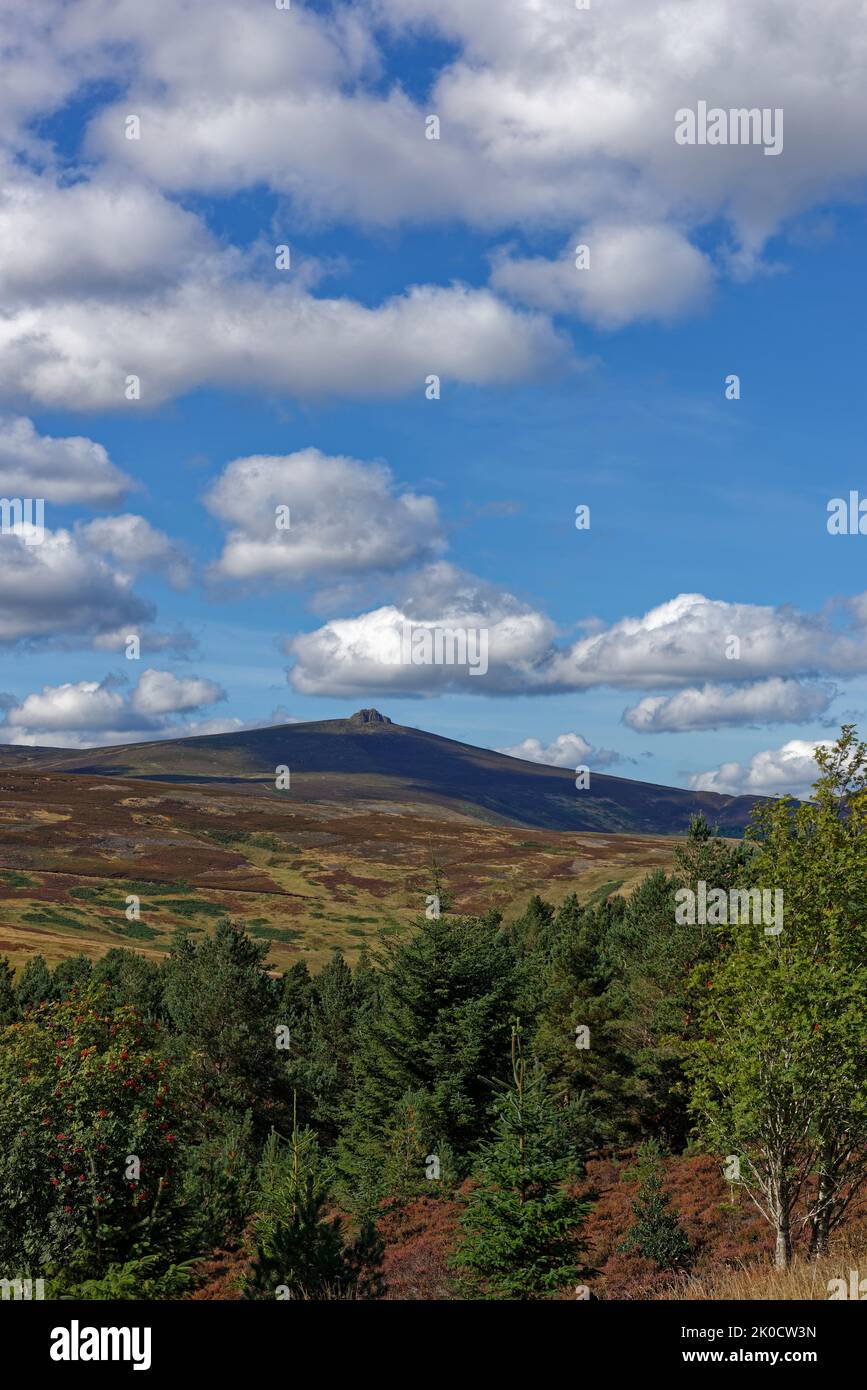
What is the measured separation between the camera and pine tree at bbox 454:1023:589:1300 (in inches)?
682

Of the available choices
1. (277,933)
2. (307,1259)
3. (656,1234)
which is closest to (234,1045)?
(656,1234)

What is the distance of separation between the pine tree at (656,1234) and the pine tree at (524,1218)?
452 inches

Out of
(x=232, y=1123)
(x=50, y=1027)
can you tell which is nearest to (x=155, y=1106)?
(x=50, y=1027)

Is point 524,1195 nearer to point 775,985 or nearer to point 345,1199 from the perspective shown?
point 775,985

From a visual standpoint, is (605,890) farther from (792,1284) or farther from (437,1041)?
(792,1284)

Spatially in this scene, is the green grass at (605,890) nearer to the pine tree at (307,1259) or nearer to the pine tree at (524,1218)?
the pine tree at (307,1259)

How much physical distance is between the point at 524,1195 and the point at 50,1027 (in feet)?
42.1

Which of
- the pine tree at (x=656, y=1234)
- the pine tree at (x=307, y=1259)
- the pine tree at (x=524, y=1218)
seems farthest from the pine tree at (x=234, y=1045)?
the pine tree at (x=524, y=1218)

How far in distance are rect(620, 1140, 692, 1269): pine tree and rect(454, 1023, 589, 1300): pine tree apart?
11474 mm

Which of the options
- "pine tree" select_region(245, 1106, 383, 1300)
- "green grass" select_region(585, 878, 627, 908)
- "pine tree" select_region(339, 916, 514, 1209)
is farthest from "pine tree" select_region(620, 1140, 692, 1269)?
"green grass" select_region(585, 878, 627, 908)

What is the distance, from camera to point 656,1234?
2827 centimetres

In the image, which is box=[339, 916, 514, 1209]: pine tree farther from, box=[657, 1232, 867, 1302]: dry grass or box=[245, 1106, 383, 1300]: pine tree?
box=[245, 1106, 383, 1300]: pine tree
